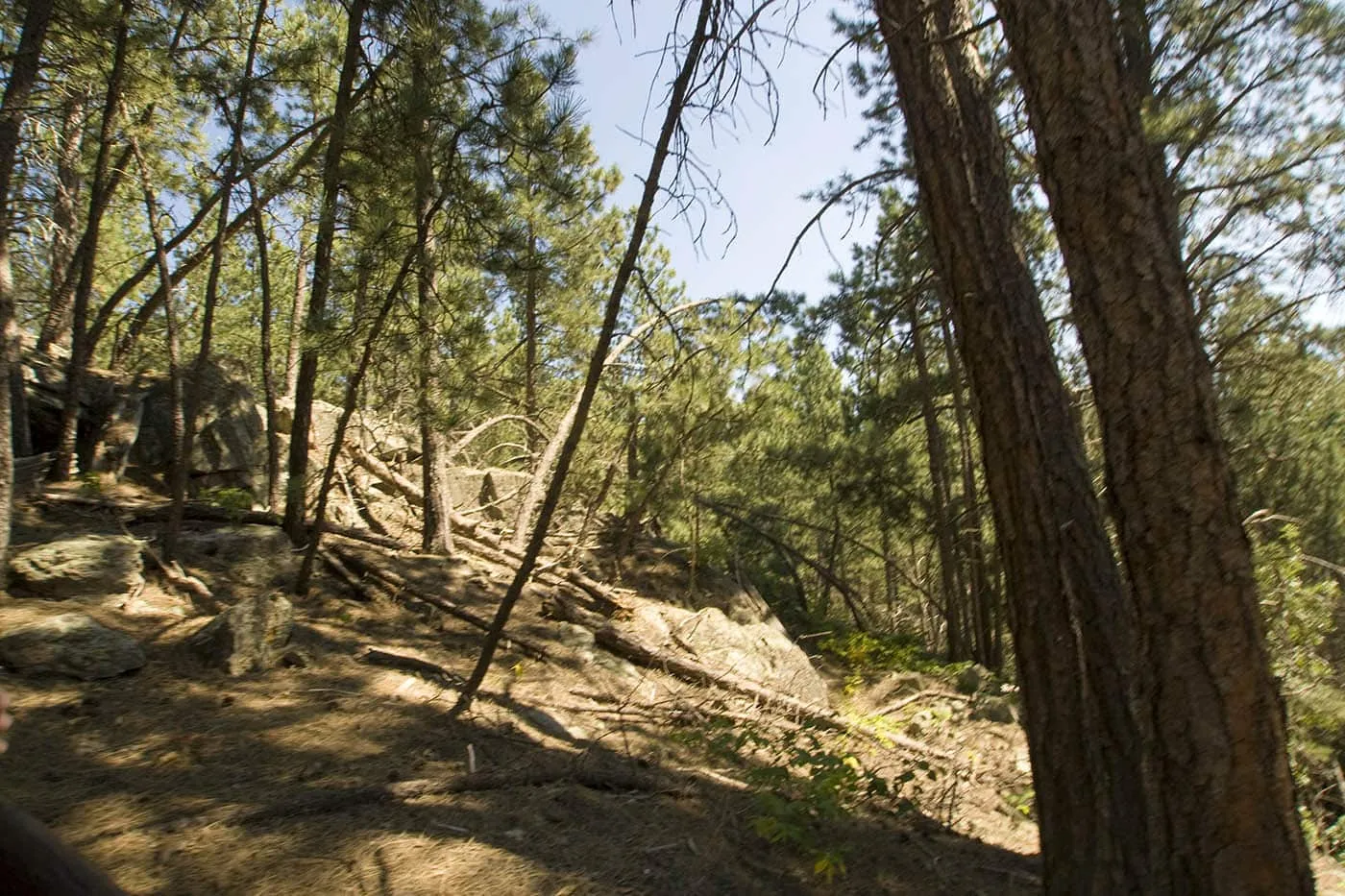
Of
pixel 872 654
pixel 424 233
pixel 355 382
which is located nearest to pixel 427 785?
pixel 355 382

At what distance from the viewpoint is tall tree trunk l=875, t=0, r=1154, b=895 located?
3.28 m

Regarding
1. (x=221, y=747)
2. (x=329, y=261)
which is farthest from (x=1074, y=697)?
(x=329, y=261)

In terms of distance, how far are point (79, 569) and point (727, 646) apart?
5279 mm

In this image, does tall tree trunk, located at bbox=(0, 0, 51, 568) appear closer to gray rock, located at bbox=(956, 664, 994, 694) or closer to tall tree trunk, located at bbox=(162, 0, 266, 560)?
tall tree trunk, located at bbox=(162, 0, 266, 560)

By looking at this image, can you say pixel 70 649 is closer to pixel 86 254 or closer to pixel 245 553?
pixel 245 553

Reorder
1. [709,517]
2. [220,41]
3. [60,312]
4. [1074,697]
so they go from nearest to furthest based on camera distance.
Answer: [1074,697], [220,41], [60,312], [709,517]

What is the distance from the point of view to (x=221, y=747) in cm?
388

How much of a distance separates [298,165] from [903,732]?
707cm

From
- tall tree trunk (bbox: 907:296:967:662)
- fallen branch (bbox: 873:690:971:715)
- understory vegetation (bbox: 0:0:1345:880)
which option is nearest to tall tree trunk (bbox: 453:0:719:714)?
understory vegetation (bbox: 0:0:1345:880)

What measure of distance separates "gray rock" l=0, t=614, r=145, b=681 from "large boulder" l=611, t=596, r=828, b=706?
3.97 metres

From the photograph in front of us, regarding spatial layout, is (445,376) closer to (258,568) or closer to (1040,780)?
(258,568)

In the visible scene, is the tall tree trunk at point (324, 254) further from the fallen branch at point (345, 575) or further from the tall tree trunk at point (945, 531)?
the tall tree trunk at point (945, 531)

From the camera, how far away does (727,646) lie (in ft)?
26.0

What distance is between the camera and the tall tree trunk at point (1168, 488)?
8.85 feet
